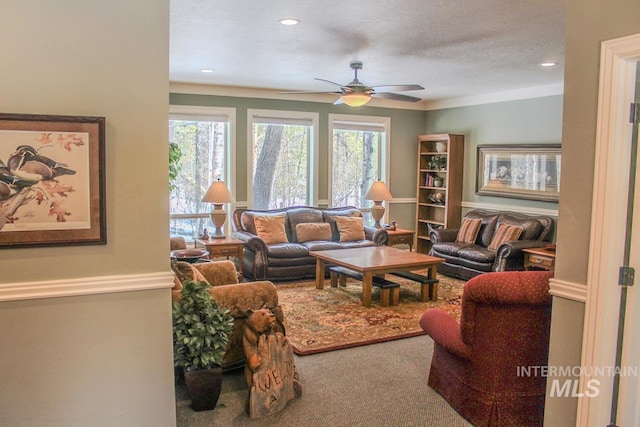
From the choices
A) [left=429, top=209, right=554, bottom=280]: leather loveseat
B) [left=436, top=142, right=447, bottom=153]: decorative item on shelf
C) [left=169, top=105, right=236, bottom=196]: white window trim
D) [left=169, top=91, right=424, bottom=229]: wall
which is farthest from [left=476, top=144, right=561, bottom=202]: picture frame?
[left=169, top=105, right=236, bottom=196]: white window trim

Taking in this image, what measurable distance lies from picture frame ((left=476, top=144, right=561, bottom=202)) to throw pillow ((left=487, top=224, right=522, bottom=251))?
0.59 meters

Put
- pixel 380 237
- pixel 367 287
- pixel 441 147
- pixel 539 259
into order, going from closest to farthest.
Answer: pixel 367 287 < pixel 539 259 < pixel 380 237 < pixel 441 147

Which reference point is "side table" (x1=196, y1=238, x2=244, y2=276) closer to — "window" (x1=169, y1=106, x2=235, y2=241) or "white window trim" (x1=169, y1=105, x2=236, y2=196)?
"window" (x1=169, y1=106, x2=235, y2=241)

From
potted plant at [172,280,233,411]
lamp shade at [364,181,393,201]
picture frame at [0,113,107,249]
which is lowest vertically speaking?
potted plant at [172,280,233,411]

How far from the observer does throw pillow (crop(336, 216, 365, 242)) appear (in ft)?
23.5

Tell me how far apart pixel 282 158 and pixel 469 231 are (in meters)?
2.93

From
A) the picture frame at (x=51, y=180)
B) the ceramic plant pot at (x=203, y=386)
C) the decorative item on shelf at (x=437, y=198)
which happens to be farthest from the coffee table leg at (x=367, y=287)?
the picture frame at (x=51, y=180)

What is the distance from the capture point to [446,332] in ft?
10.7

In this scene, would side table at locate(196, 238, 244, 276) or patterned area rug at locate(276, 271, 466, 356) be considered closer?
patterned area rug at locate(276, 271, 466, 356)

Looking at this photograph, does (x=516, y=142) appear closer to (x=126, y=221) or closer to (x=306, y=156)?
(x=306, y=156)

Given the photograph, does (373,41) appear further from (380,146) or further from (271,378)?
(380,146)

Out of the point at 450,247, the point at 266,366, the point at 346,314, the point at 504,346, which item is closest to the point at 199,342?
the point at 266,366

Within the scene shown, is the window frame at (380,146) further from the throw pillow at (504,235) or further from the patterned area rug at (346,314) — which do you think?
the throw pillow at (504,235)

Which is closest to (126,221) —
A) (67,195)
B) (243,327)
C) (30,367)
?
(67,195)
